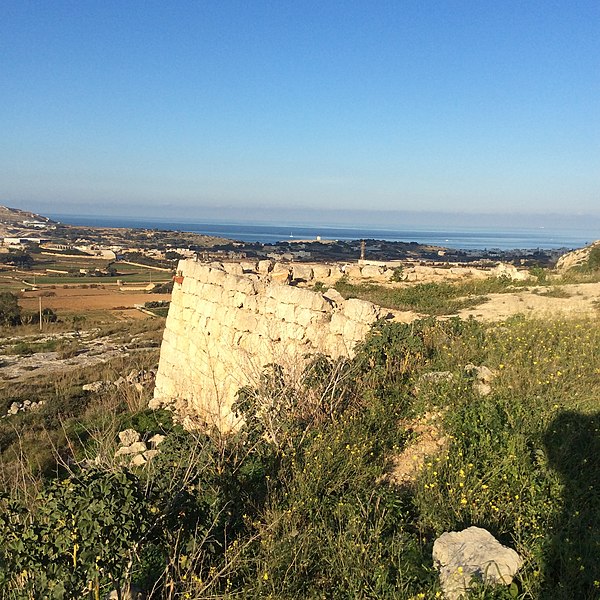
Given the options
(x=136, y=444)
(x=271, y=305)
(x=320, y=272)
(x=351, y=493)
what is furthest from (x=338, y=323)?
(x=320, y=272)

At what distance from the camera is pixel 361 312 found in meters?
7.79

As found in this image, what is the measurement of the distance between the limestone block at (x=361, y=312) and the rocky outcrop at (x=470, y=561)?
4.45 meters

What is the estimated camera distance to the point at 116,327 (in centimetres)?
3269

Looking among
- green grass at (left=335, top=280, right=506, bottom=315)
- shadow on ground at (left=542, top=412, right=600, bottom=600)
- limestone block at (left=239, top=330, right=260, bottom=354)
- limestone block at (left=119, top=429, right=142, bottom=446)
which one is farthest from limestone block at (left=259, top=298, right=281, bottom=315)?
shadow on ground at (left=542, top=412, right=600, bottom=600)

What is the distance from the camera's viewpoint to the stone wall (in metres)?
7.95

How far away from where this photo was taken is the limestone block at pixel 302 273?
13.8 meters

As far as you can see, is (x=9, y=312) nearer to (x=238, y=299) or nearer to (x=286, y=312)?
(x=238, y=299)

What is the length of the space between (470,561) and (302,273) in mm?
11130

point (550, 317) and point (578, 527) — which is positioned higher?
point (550, 317)

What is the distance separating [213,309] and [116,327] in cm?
2403

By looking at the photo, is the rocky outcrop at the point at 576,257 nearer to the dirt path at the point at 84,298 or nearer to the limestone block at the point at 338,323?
the limestone block at the point at 338,323

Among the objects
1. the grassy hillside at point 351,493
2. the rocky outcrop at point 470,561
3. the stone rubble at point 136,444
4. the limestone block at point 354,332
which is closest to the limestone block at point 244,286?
the limestone block at point 354,332

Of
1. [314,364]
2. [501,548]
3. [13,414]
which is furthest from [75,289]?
[501,548]

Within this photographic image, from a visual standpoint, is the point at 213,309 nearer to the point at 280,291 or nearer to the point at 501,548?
the point at 280,291
